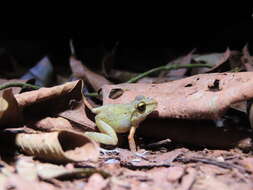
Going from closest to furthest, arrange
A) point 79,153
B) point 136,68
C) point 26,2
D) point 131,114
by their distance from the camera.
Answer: point 79,153, point 131,114, point 136,68, point 26,2

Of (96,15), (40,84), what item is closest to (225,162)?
(40,84)

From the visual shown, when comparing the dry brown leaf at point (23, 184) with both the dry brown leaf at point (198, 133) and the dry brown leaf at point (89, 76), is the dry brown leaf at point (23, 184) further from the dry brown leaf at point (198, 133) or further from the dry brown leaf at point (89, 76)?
the dry brown leaf at point (89, 76)

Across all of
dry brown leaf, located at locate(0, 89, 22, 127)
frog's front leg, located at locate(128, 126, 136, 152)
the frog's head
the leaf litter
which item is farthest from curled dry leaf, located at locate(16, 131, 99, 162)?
the frog's head

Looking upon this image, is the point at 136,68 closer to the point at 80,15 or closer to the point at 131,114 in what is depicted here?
the point at 80,15

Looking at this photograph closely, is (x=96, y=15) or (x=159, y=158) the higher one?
(x=96, y=15)

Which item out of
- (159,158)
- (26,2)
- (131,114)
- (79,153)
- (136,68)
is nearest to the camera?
(79,153)

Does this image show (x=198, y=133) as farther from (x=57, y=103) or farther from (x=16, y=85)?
(x=16, y=85)
